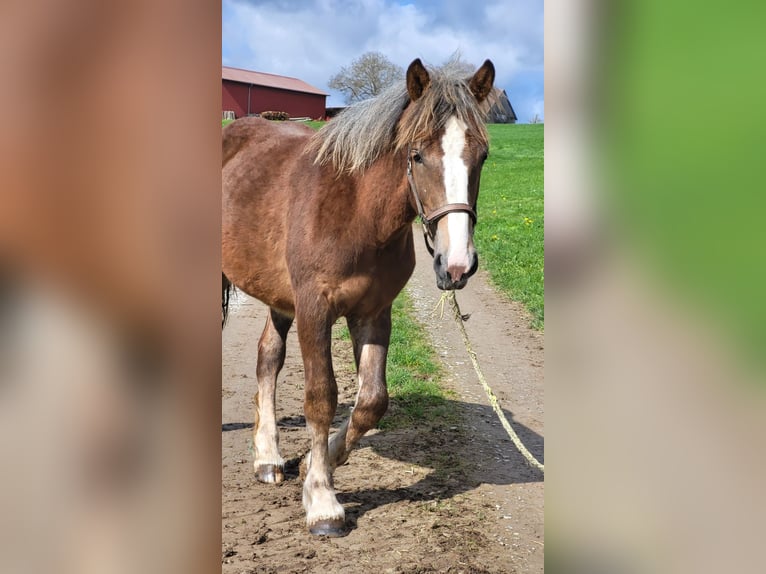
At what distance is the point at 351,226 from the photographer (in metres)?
3.49

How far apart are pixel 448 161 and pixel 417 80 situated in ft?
1.61

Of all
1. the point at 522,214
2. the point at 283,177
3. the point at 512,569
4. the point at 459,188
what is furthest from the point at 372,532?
the point at 522,214

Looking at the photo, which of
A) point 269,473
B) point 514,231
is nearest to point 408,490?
point 269,473

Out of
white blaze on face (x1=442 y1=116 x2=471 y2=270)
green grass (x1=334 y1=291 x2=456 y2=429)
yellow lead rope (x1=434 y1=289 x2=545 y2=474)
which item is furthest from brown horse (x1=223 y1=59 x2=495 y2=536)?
green grass (x1=334 y1=291 x2=456 y2=429)

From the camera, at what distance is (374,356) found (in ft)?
12.8

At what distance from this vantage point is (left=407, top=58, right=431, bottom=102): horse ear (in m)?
3.08

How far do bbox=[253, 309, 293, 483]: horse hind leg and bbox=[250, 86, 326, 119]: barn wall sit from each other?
43171 mm

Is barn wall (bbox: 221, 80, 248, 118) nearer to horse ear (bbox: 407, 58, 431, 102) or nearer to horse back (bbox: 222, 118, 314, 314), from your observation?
horse back (bbox: 222, 118, 314, 314)

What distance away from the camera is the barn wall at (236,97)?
43.0 metres
